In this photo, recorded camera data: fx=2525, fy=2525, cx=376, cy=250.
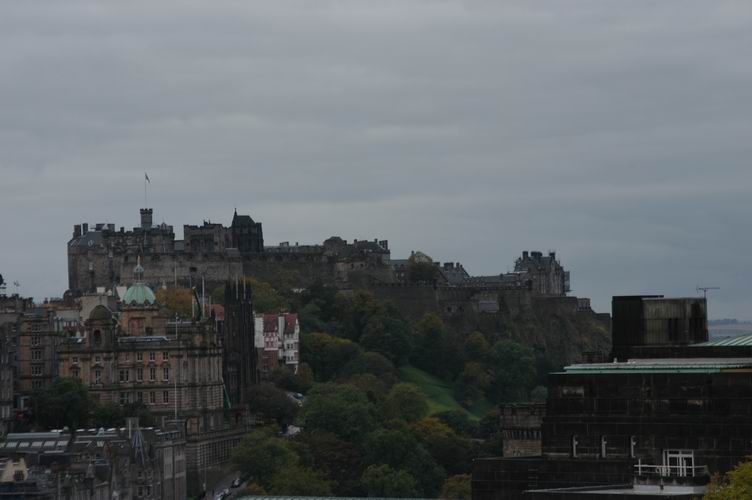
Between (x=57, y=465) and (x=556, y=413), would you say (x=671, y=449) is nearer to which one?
(x=556, y=413)

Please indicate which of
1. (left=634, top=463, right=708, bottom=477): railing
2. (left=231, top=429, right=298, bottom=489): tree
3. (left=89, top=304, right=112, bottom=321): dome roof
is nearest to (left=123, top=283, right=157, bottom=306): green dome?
(left=89, top=304, right=112, bottom=321): dome roof

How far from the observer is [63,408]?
179250mm

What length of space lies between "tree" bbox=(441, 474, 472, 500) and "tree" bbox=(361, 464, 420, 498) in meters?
2.34

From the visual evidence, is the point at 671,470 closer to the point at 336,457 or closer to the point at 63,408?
the point at 336,457

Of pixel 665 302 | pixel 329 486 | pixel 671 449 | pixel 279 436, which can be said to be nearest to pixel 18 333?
pixel 279 436

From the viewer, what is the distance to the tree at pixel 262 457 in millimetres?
173625

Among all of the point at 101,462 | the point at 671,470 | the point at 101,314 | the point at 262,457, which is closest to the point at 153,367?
the point at 101,314

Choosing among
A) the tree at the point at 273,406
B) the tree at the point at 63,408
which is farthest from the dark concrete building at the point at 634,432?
the tree at the point at 273,406

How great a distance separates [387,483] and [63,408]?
24526 millimetres

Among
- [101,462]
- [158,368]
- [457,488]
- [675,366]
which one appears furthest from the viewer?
[158,368]

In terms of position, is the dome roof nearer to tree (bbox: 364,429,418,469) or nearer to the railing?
tree (bbox: 364,429,418,469)

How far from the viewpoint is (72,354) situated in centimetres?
19288

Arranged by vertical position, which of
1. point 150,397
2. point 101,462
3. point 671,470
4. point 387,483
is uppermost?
point 150,397

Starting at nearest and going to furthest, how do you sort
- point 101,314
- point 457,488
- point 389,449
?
point 457,488
point 389,449
point 101,314
